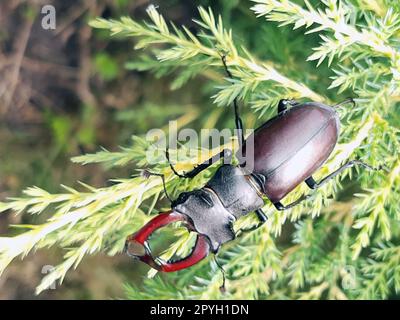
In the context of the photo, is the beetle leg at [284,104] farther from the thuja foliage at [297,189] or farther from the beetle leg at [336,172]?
the beetle leg at [336,172]

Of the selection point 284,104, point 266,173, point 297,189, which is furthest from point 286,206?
point 284,104

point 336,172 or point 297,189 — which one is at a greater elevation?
point 336,172

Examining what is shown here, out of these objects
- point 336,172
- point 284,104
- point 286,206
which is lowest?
point 286,206

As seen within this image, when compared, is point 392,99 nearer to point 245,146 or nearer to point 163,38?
point 245,146

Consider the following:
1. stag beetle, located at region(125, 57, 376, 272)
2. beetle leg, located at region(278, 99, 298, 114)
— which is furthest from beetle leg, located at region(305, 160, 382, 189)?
beetle leg, located at region(278, 99, 298, 114)

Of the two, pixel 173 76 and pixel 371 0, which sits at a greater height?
pixel 371 0

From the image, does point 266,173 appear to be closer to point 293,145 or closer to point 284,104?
point 293,145

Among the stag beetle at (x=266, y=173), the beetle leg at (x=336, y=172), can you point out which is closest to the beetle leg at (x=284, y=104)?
the stag beetle at (x=266, y=173)
